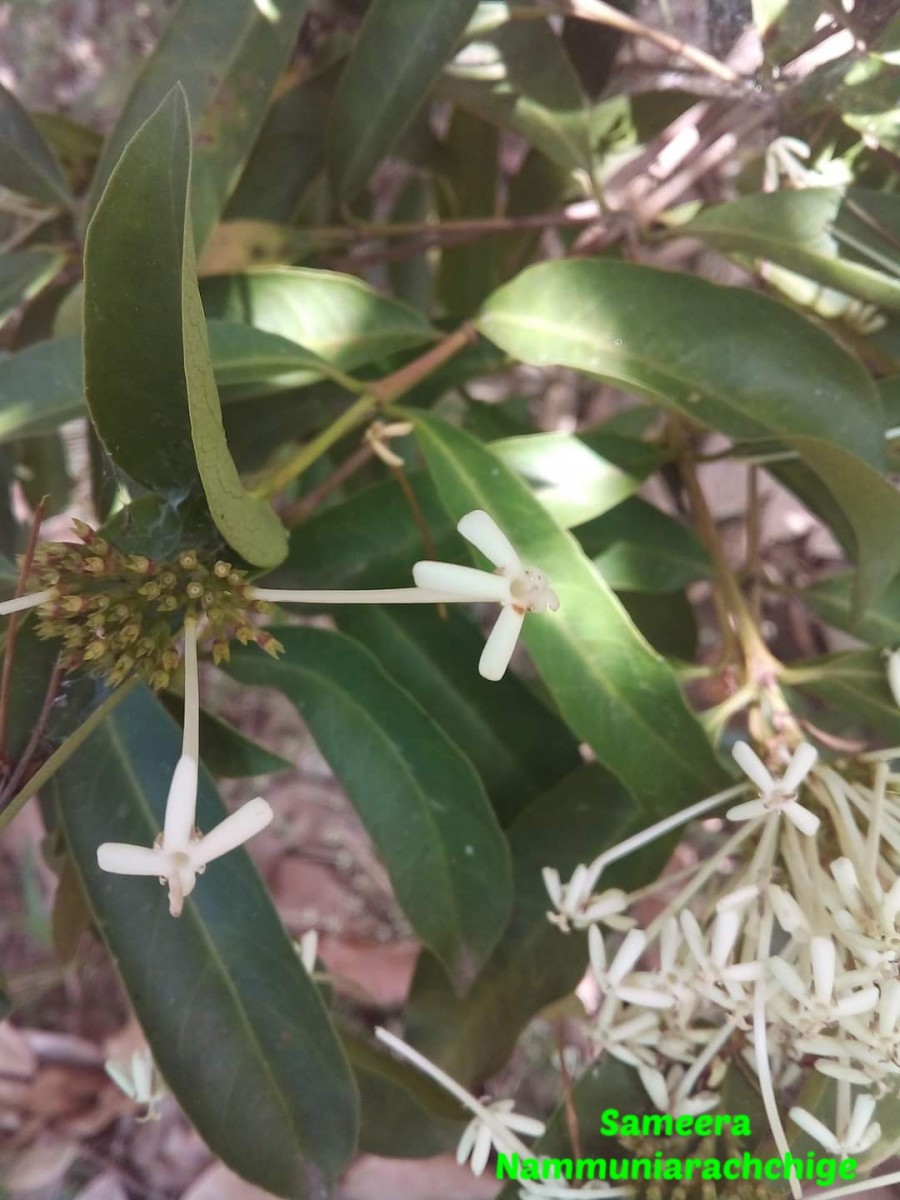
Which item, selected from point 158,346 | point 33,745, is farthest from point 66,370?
point 33,745

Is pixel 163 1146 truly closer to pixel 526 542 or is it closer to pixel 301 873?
pixel 301 873

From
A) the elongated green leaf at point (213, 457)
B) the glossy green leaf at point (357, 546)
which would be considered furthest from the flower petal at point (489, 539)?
the glossy green leaf at point (357, 546)

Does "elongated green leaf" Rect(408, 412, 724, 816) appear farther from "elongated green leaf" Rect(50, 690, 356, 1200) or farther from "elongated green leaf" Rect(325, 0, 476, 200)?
"elongated green leaf" Rect(325, 0, 476, 200)

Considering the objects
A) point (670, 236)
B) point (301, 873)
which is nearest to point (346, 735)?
point (670, 236)

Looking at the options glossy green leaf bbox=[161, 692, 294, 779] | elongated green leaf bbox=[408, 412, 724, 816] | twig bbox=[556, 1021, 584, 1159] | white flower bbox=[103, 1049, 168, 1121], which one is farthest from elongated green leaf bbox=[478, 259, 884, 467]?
white flower bbox=[103, 1049, 168, 1121]

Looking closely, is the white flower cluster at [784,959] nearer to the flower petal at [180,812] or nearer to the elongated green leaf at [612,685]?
the elongated green leaf at [612,685]
